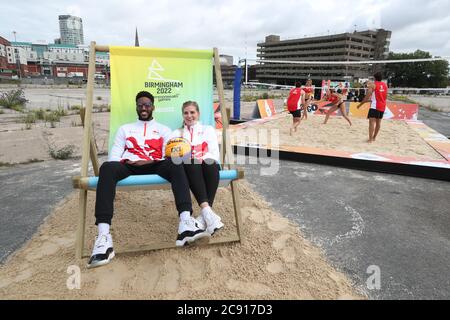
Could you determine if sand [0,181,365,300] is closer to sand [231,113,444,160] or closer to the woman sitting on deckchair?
the woman sitting on deckchair

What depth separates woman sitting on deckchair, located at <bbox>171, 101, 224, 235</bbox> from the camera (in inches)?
86.0

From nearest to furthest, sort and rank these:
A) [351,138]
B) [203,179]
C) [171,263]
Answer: [171,263] < [203,179] < [351,138]

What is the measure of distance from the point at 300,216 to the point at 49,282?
2192mm

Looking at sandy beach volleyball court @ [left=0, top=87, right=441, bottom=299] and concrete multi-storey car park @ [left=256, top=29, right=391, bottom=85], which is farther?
concrete multi-storey car park @ [left=256, top=29, right=391, bottom=85]

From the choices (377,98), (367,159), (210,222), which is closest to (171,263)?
(210,222)

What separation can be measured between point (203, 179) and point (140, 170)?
528 mm

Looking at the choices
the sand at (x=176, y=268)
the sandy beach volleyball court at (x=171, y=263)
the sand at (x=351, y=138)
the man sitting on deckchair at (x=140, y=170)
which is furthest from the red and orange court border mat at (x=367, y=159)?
the man sitting on deckchair at (x=140, y=170)

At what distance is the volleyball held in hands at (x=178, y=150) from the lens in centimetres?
232

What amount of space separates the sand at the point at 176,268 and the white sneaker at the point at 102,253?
0.24ft

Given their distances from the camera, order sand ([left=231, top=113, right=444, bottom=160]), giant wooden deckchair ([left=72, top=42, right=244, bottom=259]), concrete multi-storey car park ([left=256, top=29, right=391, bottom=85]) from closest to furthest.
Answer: giant wooden deckchair ([left=72, top=42, right=244, bottom=259]), sand ([left=231, top=113, right=444, bottom=160]), concrete multi-storey car park ([left=256, top=29, right=391, bottom=85])

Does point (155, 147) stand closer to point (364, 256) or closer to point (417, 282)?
point (364, 256)

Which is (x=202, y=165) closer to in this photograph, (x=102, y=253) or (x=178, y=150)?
(x=178, y=150)

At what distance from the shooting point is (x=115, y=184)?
210 centimetres

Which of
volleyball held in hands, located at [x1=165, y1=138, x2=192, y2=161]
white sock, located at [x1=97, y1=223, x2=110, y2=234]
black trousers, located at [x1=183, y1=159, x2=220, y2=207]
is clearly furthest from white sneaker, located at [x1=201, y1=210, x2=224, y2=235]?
white sock, located at [x1=97, y1=223, x2=110, y2=234]
